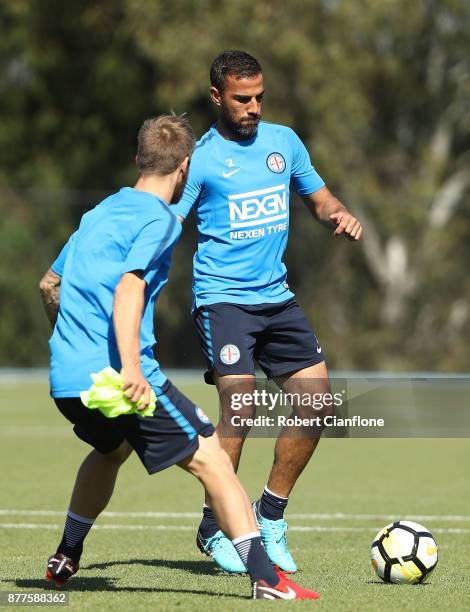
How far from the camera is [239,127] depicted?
6.86 meters

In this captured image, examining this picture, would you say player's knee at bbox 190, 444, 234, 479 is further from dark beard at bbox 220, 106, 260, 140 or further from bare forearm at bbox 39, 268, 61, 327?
dark beard at bbox 220, 106, 260, 140

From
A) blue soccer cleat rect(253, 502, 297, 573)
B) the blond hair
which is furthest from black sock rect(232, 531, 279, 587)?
the blond hair

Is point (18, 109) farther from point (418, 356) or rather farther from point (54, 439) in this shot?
point (54, 439)

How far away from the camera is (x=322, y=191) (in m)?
7.17

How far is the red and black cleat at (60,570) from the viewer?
605cm

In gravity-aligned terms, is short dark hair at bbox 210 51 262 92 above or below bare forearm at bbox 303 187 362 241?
above

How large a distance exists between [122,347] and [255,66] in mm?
2297

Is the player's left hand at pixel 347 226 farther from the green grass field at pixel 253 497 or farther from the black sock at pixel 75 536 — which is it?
the black sock at pixel 75 536

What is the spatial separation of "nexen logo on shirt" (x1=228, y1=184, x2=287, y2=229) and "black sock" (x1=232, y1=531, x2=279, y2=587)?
6.26 feet

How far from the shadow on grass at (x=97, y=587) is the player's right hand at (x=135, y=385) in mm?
1049

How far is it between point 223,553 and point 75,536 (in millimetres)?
855

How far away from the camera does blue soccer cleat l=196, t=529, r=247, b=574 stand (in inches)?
258

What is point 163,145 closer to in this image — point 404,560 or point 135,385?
point 135,385

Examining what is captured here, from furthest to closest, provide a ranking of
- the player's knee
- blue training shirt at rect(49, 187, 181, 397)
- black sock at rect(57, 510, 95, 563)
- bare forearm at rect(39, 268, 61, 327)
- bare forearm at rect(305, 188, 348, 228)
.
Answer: bare forearm at rect(305, 188, 348, 228)
black sock at rect(57, 510, 95, 563)
bare forearm at rect(39, 268, 61, 327)
the player's knee
blue training shirt at rect(49, 187, 181, 397)
